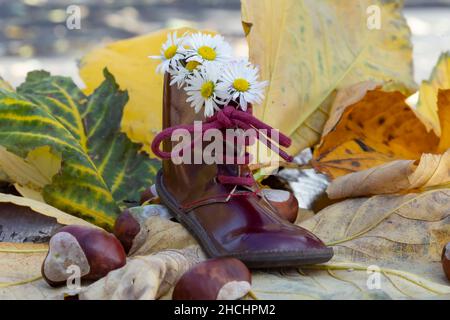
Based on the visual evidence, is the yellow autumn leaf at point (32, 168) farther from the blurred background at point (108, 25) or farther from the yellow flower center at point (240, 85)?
the blurred background at point (108, 25)

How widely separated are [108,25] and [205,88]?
230 cm

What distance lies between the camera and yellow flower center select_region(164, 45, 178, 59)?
100cm

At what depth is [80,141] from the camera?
1.18 metres

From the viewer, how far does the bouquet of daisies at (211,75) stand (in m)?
0.95

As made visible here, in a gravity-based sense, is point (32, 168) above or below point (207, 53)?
below

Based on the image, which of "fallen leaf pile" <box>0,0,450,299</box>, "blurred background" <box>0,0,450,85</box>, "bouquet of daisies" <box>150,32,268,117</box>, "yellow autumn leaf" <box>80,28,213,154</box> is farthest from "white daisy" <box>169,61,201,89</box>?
"blurred background" <box>0,0,450,85</box>

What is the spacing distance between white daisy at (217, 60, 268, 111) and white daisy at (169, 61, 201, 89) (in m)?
0.04

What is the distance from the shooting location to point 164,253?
87 centimetres

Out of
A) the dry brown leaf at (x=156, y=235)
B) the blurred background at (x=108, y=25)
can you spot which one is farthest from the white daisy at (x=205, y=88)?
the blurred background at (x=108, y=25)

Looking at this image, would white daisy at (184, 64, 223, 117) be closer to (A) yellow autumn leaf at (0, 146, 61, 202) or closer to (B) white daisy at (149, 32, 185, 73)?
(B) white daisy at (149, 32, 185, 73)

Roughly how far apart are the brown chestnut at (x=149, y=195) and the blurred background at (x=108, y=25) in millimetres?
1324

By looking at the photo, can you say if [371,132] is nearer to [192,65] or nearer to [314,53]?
[314,53]

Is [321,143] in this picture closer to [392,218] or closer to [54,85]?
[392,218]

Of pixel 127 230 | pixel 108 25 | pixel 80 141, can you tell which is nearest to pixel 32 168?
pixel 80 141
